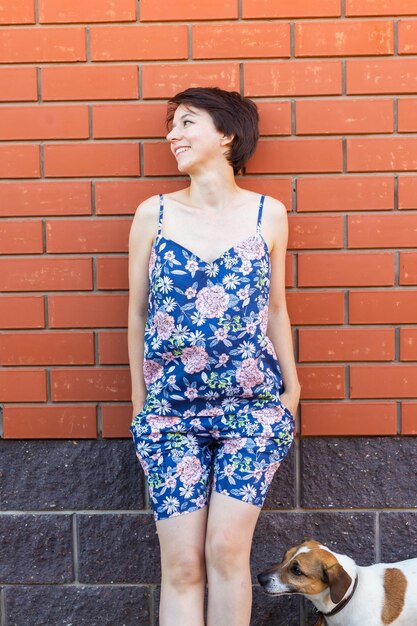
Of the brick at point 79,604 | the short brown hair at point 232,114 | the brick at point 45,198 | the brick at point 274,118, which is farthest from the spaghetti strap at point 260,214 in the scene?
the brick at point 79,604

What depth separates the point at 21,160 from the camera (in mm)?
3184

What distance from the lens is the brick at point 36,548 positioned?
3.31 meters

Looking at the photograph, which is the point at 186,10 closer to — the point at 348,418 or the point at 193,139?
the point at 193,139

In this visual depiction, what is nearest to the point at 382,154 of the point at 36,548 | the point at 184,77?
the point at 184,77

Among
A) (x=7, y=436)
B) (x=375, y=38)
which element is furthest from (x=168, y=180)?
(x=7, y=436)

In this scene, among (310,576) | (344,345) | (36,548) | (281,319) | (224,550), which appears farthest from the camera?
(36,548)

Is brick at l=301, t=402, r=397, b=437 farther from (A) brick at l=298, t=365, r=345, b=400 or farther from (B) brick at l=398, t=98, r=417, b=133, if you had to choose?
(B) brick at l=398, t=98, r=417, b=133

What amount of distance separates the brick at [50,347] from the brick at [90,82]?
2.90 ft

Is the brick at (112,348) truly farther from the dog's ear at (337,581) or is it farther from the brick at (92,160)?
the dog's ear at (337,581)

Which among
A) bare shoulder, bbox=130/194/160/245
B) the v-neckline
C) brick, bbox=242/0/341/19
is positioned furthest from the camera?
brick, bbox=242/0/341/19

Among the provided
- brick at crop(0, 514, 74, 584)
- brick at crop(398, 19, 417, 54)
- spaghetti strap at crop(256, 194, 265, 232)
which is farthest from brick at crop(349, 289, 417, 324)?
brick at crop(0, 514, 74, 584)

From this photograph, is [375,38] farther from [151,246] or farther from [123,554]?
[123,554]

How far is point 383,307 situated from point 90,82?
1.36 m

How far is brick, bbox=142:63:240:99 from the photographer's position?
123 inches
